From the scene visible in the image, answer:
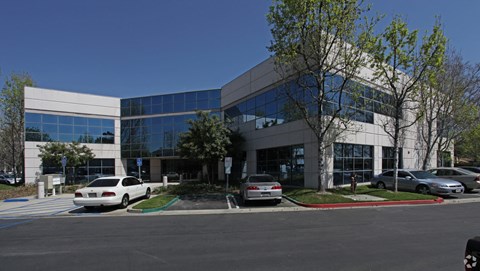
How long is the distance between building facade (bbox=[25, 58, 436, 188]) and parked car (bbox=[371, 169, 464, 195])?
2258 millimetres

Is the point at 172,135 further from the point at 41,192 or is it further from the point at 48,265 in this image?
the point at 48,265

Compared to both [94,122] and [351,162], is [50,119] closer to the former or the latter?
[94,122]

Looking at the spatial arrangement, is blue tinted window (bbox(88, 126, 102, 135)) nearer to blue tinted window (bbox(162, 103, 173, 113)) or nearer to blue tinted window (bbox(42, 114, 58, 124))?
blue tinted window (bbox(42, 114, 58, 124))

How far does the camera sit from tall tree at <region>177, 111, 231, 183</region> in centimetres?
2230

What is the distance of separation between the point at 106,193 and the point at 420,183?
1784cm

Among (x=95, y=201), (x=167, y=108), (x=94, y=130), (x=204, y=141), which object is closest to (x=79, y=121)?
(x=94, y=130)

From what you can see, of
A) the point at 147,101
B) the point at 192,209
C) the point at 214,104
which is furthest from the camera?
the point at 147,101

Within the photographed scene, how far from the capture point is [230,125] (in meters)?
30.0

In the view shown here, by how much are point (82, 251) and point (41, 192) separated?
55.7ft

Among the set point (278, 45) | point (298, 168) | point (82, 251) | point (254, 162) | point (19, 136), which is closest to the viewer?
point (82, 251)

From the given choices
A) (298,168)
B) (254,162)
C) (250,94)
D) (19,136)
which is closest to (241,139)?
(254,162)

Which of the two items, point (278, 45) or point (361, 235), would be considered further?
point (278, 45)

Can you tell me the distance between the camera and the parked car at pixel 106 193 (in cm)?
1314

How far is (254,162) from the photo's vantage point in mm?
25859
